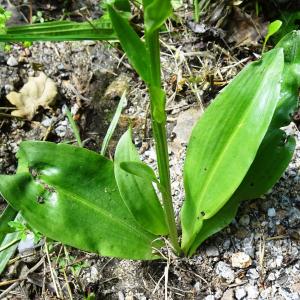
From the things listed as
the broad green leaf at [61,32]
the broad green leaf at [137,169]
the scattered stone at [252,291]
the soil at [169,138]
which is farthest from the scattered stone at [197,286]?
the broad green leaf at [61,32]

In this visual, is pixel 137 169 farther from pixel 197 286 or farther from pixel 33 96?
pixel 33 96

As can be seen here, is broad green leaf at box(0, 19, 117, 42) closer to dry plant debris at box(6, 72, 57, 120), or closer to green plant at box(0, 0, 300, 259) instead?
green plant at box(0, 0, 300, 259)

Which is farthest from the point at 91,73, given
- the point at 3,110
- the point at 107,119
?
the point at 3,110

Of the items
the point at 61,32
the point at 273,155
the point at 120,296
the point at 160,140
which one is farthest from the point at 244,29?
the point at 120,296

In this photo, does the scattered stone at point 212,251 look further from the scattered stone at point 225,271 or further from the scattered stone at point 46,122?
the scattered stone at point 46,122

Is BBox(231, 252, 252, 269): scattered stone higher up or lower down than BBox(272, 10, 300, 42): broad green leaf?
lower down

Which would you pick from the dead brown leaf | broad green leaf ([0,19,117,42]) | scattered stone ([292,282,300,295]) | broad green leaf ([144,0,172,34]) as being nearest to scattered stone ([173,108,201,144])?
the dead brown leaf

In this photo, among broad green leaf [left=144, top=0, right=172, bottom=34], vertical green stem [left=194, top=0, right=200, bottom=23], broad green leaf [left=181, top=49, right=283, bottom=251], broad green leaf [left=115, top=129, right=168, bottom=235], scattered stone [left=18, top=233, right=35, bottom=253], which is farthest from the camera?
vertical green stem [left=194, top=0, right=200, bottom=23]
